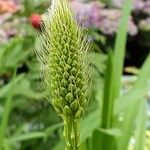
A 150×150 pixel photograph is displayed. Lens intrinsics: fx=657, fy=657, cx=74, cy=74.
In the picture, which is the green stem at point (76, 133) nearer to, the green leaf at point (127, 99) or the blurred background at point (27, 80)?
the green leaf at point (127, 99)

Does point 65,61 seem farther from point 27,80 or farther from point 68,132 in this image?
point 27,80

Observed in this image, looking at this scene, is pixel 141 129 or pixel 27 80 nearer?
pixel 141 129

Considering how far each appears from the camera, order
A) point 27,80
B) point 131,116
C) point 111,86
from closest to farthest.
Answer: point 111,86, point 131,116, point 27,80

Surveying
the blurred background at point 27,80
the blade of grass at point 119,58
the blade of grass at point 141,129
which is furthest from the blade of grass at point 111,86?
the blurred background at point 27,80

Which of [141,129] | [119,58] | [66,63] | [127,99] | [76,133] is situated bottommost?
[141,129]

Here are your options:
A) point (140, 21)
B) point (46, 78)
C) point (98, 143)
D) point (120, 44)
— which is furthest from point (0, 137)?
point (140, 21)

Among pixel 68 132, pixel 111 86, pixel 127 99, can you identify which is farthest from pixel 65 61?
pixel 127 99

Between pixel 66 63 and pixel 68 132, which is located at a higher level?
pixel 66 63

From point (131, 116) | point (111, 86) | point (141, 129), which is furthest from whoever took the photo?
point (141, 129)
